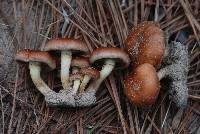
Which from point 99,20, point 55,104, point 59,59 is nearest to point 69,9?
point 99,20

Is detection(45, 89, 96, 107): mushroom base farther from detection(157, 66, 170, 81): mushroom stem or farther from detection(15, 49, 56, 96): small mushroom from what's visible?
detection(157, 66, 170, 81): mushroom stem

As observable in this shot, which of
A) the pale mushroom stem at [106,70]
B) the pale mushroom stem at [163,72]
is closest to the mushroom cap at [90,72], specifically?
the pale mushroom stem at [106,70]

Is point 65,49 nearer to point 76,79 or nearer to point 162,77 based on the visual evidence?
point 76,79

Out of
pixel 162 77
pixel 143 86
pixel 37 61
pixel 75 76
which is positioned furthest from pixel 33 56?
pixel 162 77

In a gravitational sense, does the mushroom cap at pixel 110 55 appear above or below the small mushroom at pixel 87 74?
above

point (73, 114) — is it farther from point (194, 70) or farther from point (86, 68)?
point (194, 70)

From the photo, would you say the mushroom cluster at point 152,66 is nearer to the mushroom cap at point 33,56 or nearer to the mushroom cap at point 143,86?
the mushroom cap at point 143,86

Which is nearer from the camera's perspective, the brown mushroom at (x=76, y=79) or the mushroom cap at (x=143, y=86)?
the mushroom cap at (x=143, y=86)
